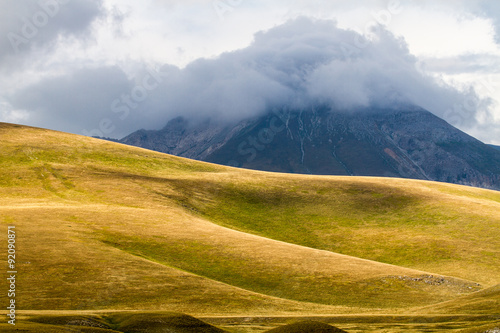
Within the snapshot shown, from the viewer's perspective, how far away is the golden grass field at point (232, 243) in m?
59.7

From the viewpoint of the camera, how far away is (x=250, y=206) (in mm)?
130875

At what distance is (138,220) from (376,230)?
188ft

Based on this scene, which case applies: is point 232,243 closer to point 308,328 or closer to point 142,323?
point 142,323

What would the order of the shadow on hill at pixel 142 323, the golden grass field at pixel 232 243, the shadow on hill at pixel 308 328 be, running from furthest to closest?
the golden grass field at pixel 232 243 → the shadow on hill at pixel 142 323 → the shadow on hill at pixel 308 328

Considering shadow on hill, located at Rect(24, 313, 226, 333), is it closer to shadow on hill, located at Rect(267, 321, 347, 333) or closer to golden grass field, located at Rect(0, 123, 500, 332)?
golden grass field, located at Rect(0, 123, 500, 332)

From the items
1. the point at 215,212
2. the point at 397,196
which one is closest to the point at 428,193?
the point at 397,196

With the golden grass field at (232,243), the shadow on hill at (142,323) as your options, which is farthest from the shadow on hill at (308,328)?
the golden grass field at (232,243)

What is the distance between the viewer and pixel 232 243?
295ft

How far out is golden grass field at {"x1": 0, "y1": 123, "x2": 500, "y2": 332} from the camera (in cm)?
5972

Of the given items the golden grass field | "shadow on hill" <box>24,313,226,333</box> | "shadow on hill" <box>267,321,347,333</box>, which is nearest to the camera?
"shadow on hill" <box>267,321,347,333</box>

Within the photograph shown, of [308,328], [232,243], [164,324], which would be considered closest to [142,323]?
[164,324]

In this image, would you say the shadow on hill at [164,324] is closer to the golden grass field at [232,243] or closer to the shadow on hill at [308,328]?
the golden grass field at [232,243]

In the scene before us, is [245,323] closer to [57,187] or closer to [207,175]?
[57,187]

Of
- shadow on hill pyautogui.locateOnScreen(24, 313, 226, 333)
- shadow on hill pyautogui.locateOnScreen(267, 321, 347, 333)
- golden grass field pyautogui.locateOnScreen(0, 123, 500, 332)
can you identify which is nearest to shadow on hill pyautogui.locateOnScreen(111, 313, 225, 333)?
shadow on hill pyautogui.locateOnScreen(24, 313, 226, 333)
